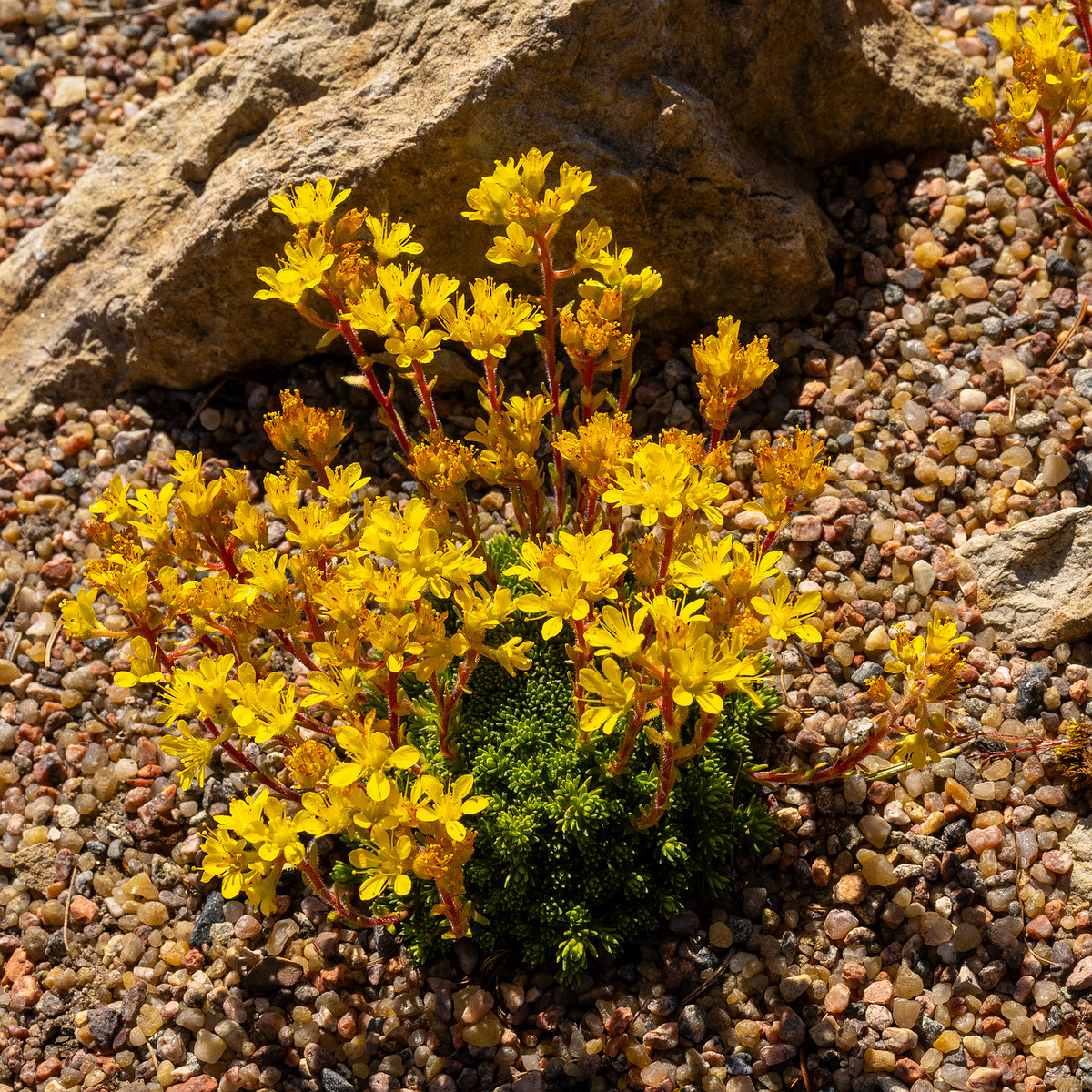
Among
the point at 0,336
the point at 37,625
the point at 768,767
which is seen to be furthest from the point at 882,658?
the point at 0,336

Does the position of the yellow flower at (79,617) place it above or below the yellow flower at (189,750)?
above

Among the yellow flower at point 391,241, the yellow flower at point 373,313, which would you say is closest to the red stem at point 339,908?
the yellow flower at point 373,313

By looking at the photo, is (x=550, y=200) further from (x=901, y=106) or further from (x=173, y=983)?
(x=173, y=983)

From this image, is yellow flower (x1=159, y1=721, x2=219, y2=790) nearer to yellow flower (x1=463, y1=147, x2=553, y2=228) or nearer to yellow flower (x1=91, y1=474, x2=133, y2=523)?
yellow flower (x1=91, y1=474, x2=133, y2=523)

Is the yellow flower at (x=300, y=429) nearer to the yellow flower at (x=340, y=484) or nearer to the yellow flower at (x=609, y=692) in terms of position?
the yellow flower at (x=340, y=484)

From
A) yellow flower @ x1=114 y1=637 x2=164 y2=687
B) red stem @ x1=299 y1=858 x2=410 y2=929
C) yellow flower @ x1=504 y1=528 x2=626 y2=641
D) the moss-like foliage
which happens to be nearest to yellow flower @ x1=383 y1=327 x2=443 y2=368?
yellow flower @ x1=504 y1=528 x2=626 y2=641
